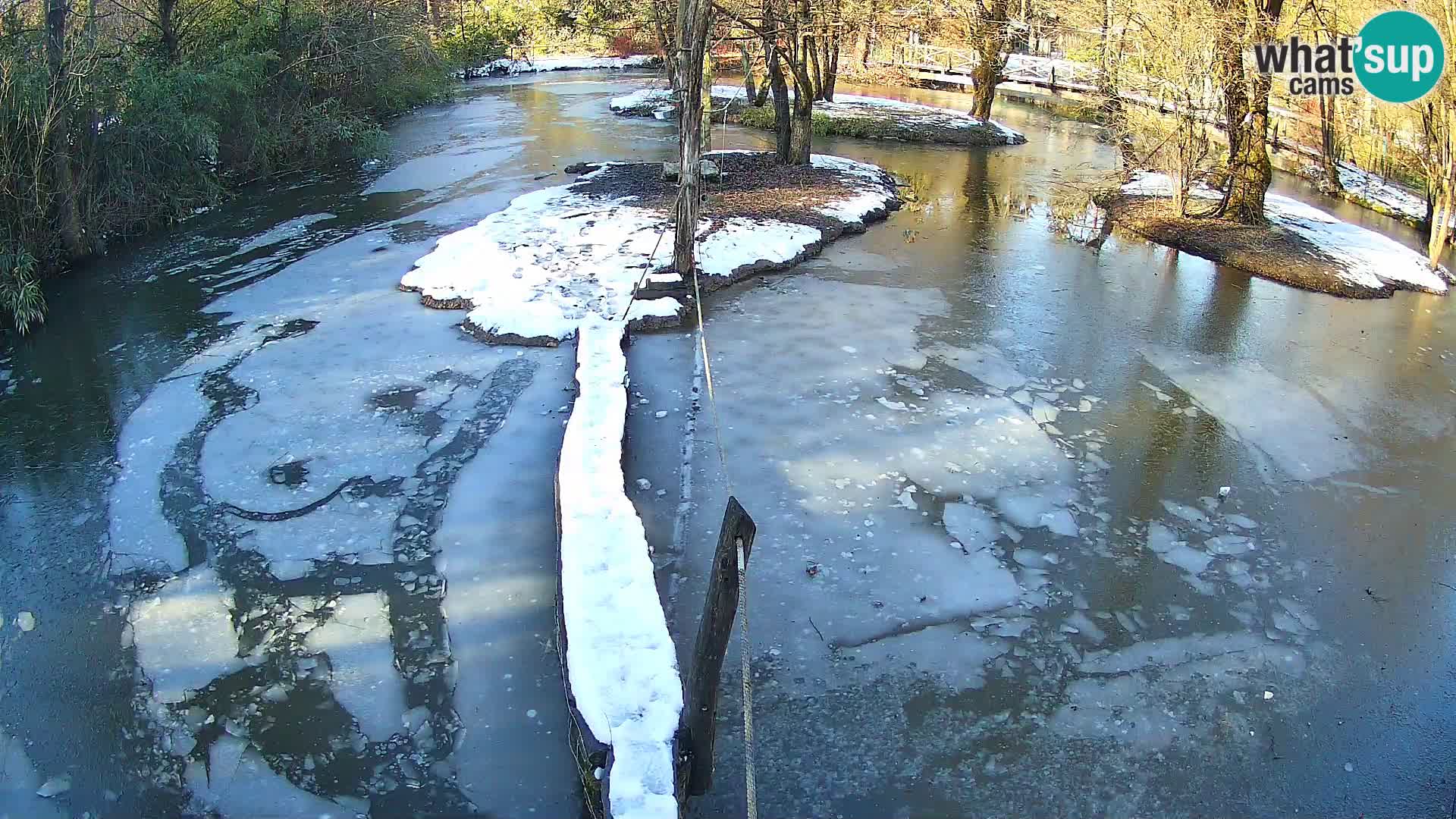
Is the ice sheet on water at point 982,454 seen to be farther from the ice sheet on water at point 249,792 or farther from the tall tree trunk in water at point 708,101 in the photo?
the tall tree trunk in water at point 708,101

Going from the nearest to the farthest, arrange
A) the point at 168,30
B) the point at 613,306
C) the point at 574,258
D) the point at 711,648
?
the point at 711,648
the point at 613,306
the point at 574,258
the point at 168,30

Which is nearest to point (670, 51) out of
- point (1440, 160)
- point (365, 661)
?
point (365, 661)

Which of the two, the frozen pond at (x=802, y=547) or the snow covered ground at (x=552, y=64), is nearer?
the frozen pond at (x=802, y=547)

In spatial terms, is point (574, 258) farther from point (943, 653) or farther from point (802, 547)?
point (943, 653)

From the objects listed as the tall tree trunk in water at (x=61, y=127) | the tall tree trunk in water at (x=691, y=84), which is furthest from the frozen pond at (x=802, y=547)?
the tall tree trunk in water at (x=691, y=84)

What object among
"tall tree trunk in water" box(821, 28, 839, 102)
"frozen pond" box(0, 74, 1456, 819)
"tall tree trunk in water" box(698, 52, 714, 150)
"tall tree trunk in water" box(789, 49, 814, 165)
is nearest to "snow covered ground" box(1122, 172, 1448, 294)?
"frozen pond" box(0, 74, 1456, 819)

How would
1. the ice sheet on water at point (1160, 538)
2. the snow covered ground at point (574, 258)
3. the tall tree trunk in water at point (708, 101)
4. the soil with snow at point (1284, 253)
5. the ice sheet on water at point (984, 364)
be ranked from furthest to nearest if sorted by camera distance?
the tall tree trunk in water at point (708, 101), the soil with snow at point (1284, 253), the snow covered ground at point (574, 258), the ice sheet on water at point (984, 364), the ice sheet on water at point (1160, 538)
